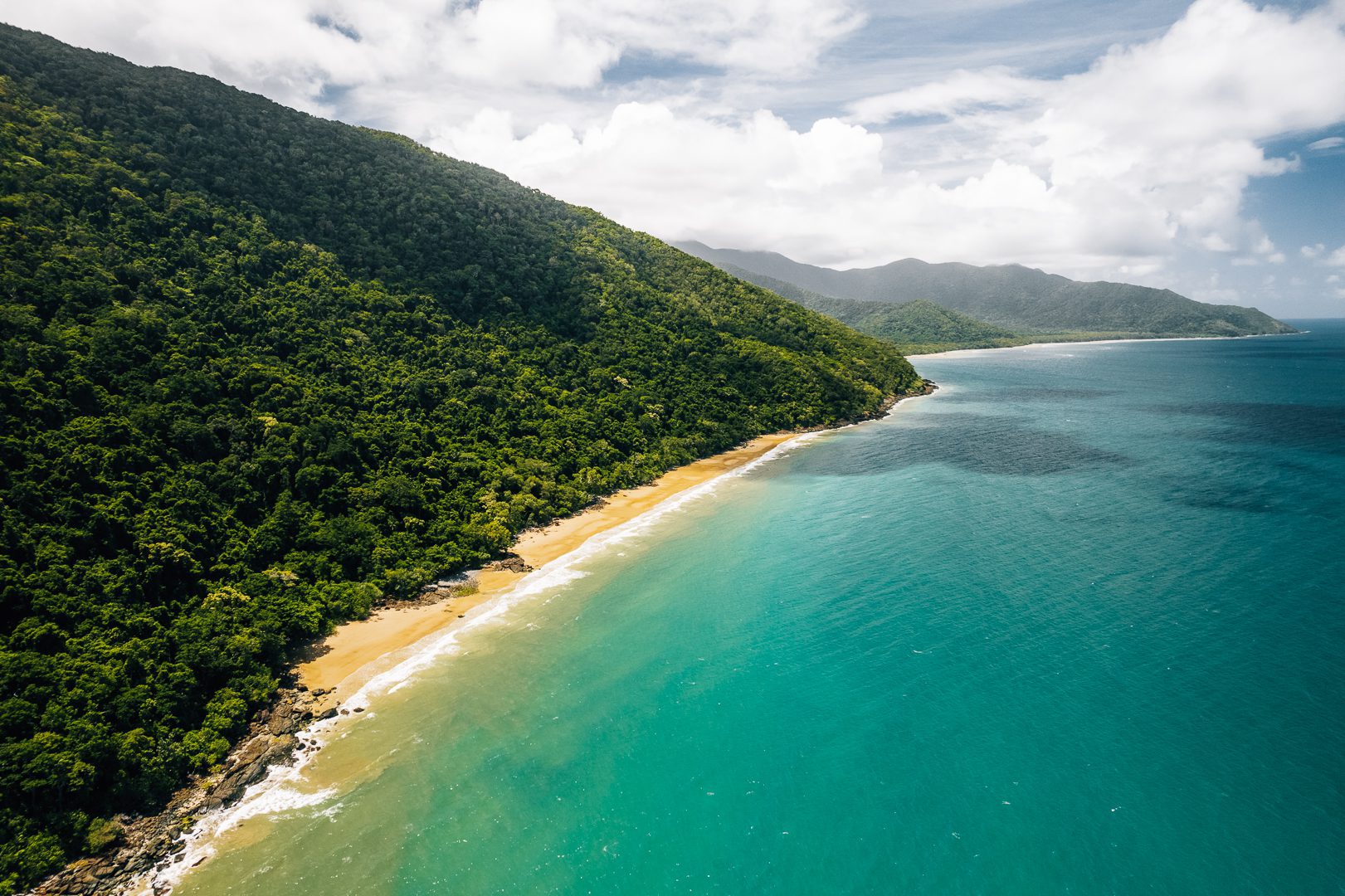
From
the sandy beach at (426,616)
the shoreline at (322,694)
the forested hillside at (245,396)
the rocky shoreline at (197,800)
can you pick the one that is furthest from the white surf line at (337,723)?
the forested hillside at (245,396)

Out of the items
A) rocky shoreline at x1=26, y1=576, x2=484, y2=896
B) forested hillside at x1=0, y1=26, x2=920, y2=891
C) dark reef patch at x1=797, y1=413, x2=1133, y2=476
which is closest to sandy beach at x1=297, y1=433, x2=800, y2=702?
rocky shoreline at x1=26, y1=576, x2=484, y2=896

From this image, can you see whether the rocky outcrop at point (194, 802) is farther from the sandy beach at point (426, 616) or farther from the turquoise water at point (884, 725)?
the turquoise water at point (884, 725)

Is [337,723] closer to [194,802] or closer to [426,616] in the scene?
[194,802]

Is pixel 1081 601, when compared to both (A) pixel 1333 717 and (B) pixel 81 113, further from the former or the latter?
(B) pixel 81 113

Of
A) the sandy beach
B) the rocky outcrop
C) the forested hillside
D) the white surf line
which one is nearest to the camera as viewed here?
the rocky outcrop

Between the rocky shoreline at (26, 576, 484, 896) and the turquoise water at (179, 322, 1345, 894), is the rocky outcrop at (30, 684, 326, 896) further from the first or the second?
the turquoise water at (179, 322, 1345, 894)

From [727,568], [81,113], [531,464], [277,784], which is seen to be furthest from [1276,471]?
[81,113]
